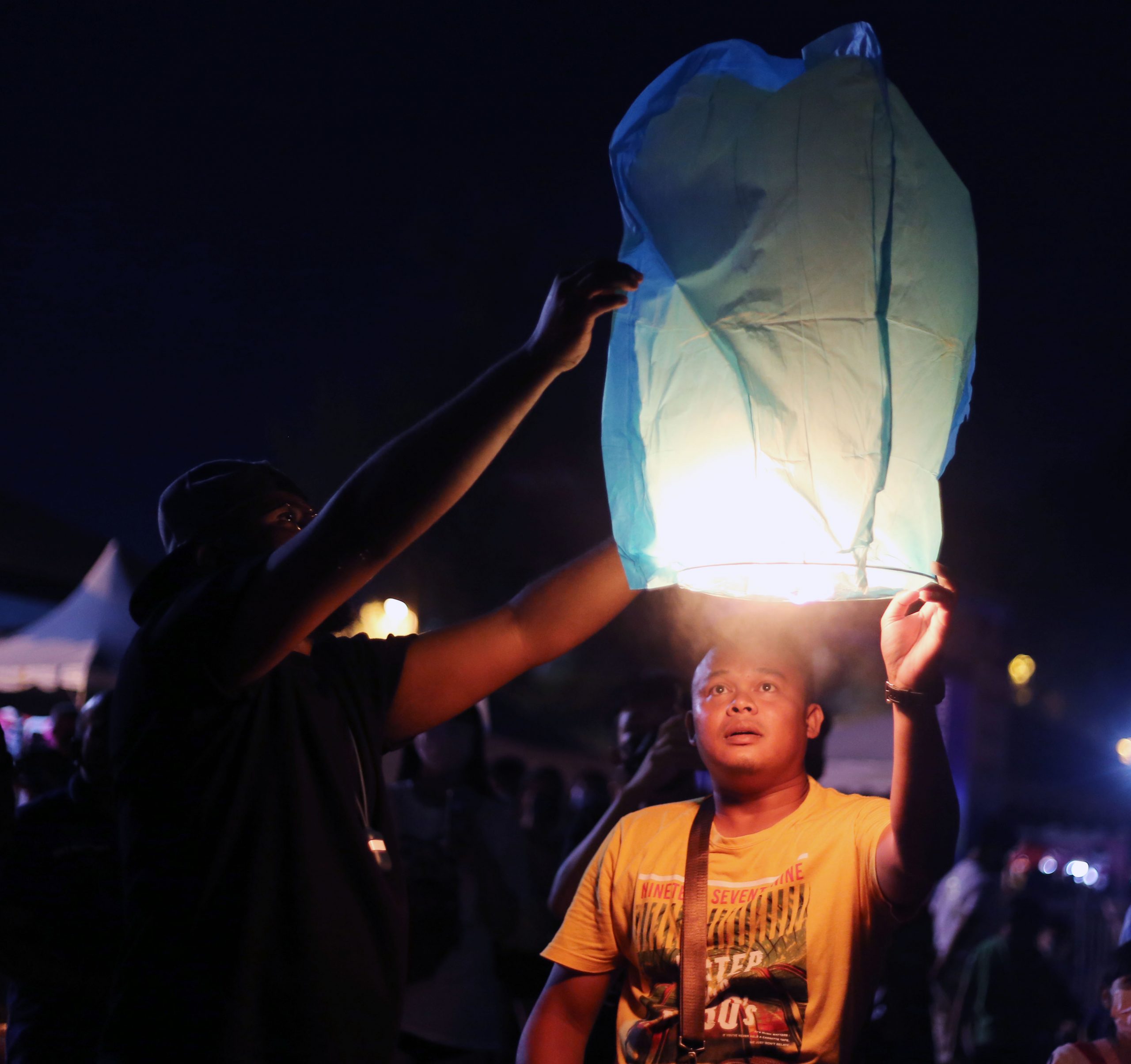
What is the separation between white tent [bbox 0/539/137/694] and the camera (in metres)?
9.68

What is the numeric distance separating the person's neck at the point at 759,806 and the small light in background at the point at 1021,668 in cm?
1899

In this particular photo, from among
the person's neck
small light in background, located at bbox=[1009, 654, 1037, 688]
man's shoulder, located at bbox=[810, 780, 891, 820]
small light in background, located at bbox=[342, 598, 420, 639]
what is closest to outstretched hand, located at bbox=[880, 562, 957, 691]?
man's shoulder, located at bbox=[810, 780, 891, 820]

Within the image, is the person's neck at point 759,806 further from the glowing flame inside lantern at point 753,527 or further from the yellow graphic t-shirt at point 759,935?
the glowing flame inside lantern at point 753,527

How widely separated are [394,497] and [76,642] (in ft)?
31.9

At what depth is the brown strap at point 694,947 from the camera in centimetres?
209

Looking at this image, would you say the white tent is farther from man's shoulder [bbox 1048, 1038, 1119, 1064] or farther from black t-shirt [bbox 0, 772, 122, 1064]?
man's shoulder [bbox 1048, 1038, 1119, 1064]

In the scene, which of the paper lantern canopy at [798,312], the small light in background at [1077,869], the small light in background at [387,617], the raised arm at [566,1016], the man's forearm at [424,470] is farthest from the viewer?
the small light in background at [1077,869]

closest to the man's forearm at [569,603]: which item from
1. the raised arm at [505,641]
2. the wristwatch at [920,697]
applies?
the raised arm at [505,641]

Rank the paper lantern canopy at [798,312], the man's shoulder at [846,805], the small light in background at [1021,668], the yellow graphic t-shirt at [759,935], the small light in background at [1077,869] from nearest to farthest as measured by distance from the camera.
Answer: the paper lantern canopy at [798,312] < the yellow graphic t-shirt at [759,935] < the man's shoulder at [846,805] < the small light in background at [1077,869] < the small light in background at [1021,668]

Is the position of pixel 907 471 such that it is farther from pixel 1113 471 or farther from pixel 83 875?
pixel 1113 471

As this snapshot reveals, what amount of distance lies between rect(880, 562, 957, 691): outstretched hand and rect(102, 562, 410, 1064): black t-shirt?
1.13 m

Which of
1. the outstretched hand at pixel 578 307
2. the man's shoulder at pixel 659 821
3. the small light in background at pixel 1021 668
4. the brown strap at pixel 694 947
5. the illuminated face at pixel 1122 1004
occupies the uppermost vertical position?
the small light in background at pixel 1021 668

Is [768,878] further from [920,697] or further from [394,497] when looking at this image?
[394,497]

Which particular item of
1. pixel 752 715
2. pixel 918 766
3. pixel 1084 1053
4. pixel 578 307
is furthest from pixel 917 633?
pixel 1084 1053
